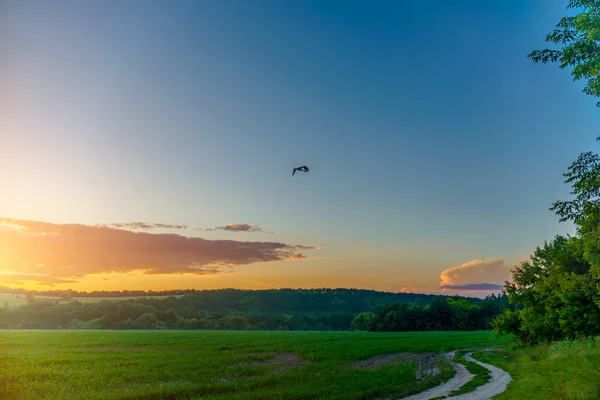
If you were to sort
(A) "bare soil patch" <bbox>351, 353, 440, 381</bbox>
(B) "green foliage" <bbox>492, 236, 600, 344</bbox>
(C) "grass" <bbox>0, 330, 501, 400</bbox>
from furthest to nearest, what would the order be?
(B) "green foliage" <bbox>492, 236, 600, 344</bbox>
(A) "bare soil patch" <bbox>351, 353, 440, 381</bbox>
(C) "grass" <bbox>0, 330, 501, 400</bbox>

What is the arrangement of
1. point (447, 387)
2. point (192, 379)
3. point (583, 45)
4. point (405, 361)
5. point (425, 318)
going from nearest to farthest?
point (583, 45) → point (447, 387) → point (192, 379) → point (405, 361) → point (425, 318)

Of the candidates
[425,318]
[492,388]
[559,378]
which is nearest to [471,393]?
[492,388]

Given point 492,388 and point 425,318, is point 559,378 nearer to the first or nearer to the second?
point 492,388

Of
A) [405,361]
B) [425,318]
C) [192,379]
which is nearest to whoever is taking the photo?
[192,379]

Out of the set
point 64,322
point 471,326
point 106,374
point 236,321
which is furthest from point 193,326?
point 106,374

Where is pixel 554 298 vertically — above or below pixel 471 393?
above

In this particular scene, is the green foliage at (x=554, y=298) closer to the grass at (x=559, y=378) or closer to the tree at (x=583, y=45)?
the grass at (x=559, y=378)

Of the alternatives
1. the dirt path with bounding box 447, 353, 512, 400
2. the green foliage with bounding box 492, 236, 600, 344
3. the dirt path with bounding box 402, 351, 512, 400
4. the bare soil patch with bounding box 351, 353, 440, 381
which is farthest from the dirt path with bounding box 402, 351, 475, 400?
the green foliage with bounding box 492, 236, 600, 344

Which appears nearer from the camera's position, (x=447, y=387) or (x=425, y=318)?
(x=447, y=387)

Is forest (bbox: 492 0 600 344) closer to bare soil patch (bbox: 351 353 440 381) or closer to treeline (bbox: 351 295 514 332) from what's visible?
bare soil patch (bbox: 351 353 440 381)
